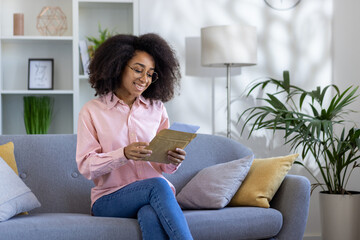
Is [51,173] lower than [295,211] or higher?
higher

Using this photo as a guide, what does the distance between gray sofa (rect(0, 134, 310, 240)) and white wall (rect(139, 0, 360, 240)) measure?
942 millimetres

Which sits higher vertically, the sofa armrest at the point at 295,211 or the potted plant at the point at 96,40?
the potted plant at the point at 96,40

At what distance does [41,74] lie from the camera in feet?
12.9

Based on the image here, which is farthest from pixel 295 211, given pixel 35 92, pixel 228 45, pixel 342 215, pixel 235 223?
pixel 35 92

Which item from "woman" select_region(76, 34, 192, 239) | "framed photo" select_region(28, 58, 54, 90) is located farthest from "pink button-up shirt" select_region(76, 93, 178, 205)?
"framed photo" select_region(28, 58, 54, 90)

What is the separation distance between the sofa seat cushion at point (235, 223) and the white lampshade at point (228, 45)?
4.34ft

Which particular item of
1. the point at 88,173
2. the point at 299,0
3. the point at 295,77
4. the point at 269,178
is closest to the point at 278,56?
the point at 295,77

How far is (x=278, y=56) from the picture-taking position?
13.3 ft

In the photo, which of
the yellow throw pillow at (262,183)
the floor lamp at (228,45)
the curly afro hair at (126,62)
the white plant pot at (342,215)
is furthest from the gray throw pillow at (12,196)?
the white plant pot at (342,215)

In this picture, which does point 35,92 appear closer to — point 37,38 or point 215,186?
point 37,38

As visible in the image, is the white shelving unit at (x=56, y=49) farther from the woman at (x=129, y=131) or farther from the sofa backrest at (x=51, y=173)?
the woman at (x=129, y=131)

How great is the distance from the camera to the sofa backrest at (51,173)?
2703 mm

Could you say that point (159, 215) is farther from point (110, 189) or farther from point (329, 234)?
point (329, 234)

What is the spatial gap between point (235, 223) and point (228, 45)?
59.1 inches
